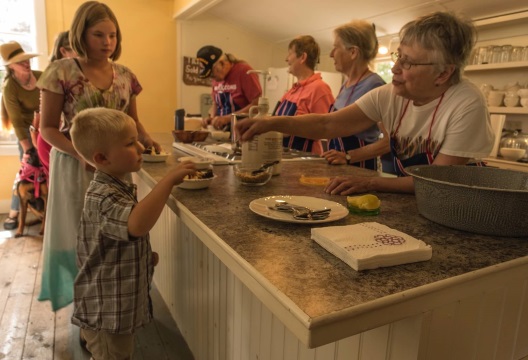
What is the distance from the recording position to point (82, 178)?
1615 mm

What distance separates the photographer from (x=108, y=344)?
1.21m

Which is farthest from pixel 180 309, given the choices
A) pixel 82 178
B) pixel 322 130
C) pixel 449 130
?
pixel 449 130

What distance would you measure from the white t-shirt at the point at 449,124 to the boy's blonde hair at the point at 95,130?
0.90 m

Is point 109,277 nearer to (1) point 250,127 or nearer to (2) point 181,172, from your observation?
(2) point 181,172

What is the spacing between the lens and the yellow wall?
428 cm

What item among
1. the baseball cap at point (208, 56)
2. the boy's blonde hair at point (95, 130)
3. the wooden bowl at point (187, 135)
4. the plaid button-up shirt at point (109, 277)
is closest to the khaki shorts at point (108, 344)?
the plaid button-up shirt at point (109, 277)

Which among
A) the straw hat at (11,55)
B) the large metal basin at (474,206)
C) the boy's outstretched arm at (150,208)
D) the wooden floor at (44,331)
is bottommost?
the wooden floor at (44,331)

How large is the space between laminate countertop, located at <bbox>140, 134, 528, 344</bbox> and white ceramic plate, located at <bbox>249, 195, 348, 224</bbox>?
2cm

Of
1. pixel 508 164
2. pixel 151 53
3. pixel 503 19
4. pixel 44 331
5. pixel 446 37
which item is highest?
pixel 503 19

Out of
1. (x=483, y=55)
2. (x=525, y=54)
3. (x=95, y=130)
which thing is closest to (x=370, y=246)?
(x=95, y=130)

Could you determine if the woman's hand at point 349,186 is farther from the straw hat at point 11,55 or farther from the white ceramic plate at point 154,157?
the straw hat at point 11,55

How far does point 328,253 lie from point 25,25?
444cm

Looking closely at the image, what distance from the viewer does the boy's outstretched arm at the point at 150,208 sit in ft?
3.15

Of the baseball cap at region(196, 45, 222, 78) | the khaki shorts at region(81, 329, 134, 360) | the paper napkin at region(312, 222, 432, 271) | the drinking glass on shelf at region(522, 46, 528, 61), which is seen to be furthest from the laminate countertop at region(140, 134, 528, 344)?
the drinking glass on shelf at region(522, 46, 528, 61)
